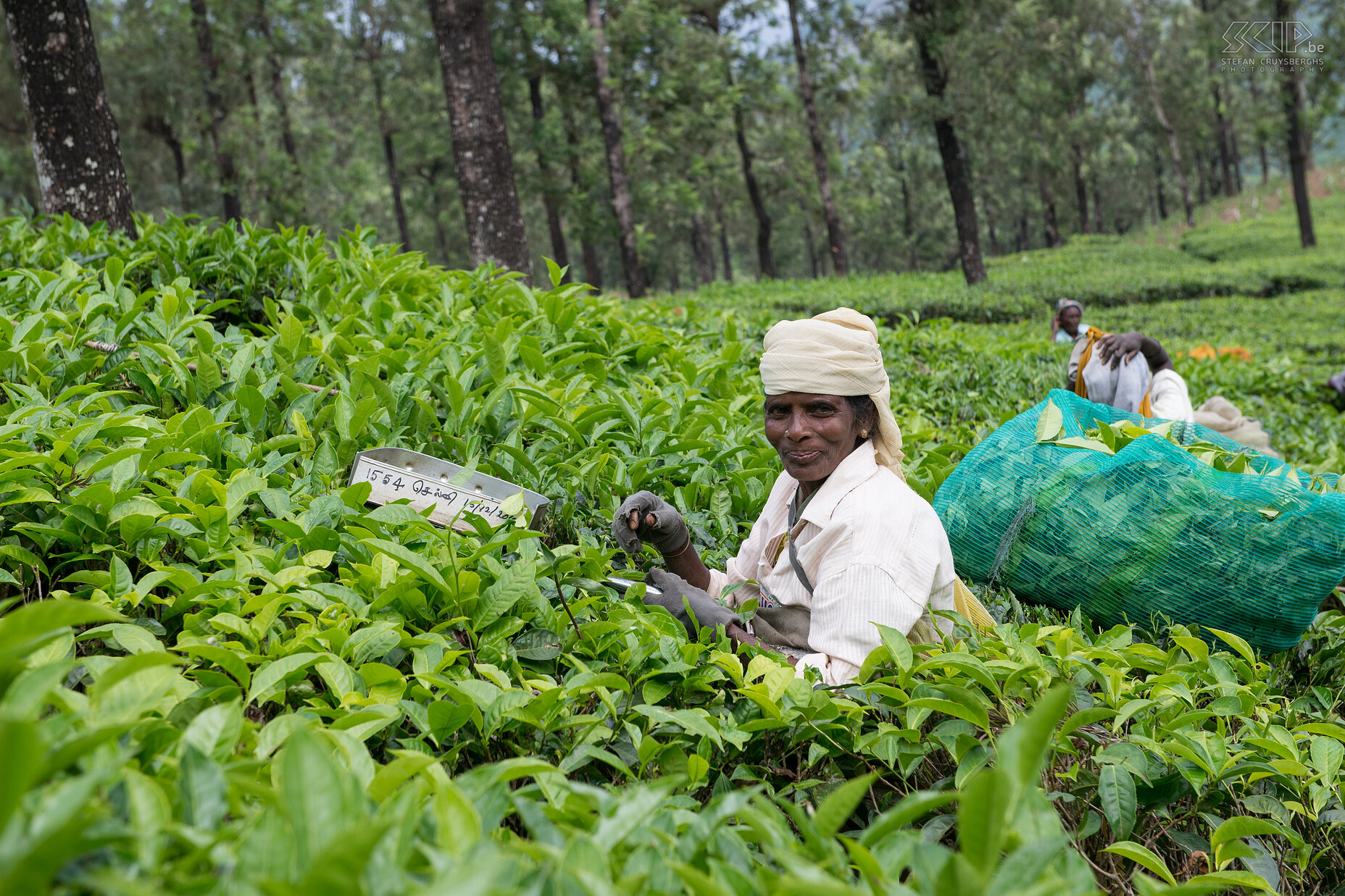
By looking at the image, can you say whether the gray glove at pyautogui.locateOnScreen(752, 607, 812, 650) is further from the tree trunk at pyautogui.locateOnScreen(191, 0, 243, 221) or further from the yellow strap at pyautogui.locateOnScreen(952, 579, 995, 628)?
the tree trunk at pyautogui.locateOnScreen(191, 0, 243, 221)

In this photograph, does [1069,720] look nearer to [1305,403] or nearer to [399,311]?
[399,311]

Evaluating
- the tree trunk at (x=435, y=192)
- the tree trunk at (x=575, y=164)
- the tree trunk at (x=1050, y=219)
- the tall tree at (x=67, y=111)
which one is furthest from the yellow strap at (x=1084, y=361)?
the tree trunk at (x=1050, y=219)

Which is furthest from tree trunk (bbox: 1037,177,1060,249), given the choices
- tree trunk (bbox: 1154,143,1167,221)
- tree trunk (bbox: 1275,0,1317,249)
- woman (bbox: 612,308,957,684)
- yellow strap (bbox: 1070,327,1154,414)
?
woman (bbox: 612,308,957,684)

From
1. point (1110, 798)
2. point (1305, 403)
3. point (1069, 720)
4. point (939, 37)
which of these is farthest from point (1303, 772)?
point (939, 37)

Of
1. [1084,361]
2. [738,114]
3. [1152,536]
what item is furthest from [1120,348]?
[738,114]

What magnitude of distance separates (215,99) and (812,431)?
1845 cm

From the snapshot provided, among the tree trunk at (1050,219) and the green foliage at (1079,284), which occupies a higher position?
the tree trunk at (1050,219)

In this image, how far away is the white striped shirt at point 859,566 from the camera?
200cm

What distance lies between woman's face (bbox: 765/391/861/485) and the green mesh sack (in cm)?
80

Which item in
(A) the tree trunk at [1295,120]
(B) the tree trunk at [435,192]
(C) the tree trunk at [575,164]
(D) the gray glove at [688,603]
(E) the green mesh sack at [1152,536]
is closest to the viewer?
(D) the gray glove at [688,603]

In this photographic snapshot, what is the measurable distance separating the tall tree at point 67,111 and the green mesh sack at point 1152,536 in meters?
4.77

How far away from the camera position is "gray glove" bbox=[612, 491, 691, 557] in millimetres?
2367

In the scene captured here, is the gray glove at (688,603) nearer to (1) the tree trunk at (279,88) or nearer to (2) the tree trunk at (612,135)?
(2) the tree trunk at (612,135)

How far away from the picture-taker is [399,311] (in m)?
3.72
